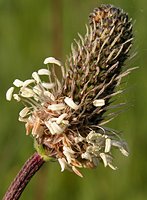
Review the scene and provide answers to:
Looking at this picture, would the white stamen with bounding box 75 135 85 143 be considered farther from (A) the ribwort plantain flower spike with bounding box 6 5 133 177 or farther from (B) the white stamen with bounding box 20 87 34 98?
(B) the white stamen with bounding box 20 87 34 98

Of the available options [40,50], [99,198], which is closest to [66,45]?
[40,50]

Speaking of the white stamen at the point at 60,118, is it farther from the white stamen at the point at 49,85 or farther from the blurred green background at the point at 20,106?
the blurred green background at the point at 20,106

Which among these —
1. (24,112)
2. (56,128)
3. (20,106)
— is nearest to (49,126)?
(56,128)

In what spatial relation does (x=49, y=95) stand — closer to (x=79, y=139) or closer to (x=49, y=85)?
(x=49, y=85)

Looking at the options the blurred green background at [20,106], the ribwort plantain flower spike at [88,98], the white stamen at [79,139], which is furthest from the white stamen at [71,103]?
the blurred green background at [20,106]

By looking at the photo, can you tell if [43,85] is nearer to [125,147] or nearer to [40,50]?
[125,147]

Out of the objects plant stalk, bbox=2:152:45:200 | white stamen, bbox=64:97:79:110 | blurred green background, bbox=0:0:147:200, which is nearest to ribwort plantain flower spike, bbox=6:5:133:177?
white stamen, bbox=64:97:79:110
